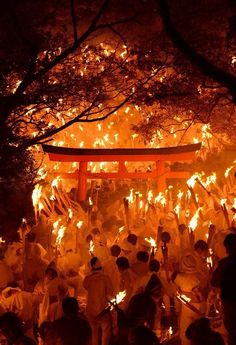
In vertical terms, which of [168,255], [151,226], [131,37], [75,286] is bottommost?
[75,286]

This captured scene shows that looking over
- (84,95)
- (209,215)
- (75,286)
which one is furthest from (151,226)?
(84,95)

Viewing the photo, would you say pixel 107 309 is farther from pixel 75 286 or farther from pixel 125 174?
pixel 125 174

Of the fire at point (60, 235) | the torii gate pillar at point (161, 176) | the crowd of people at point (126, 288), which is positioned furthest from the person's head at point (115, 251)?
the torii gate pillar at point (161, 176)

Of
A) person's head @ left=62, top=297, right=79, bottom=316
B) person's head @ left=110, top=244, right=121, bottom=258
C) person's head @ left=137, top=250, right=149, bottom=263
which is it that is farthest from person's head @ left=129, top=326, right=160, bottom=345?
person's head @ left=110, top=244, right=121, bottom=258

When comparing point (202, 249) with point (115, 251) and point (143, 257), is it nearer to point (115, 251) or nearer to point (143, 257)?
point (143, 257)

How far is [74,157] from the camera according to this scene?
1395 centimetres

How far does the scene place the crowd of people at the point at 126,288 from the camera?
16.2 ft

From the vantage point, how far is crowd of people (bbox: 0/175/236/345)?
493cm

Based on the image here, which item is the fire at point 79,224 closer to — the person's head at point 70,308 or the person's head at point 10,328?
the person's head at point 70,308

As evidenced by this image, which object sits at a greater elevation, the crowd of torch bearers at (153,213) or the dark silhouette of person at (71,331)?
the crowd of torch bearers at (153,213)

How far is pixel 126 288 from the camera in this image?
7.18 m

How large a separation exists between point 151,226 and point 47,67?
4310 millimetres

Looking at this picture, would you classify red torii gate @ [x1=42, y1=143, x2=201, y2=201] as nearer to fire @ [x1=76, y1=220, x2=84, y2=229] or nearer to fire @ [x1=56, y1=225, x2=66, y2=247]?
fire @ [x1=76, y1=220, x2=84, y2=229]

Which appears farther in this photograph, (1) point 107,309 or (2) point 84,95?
(2) point 84,95
